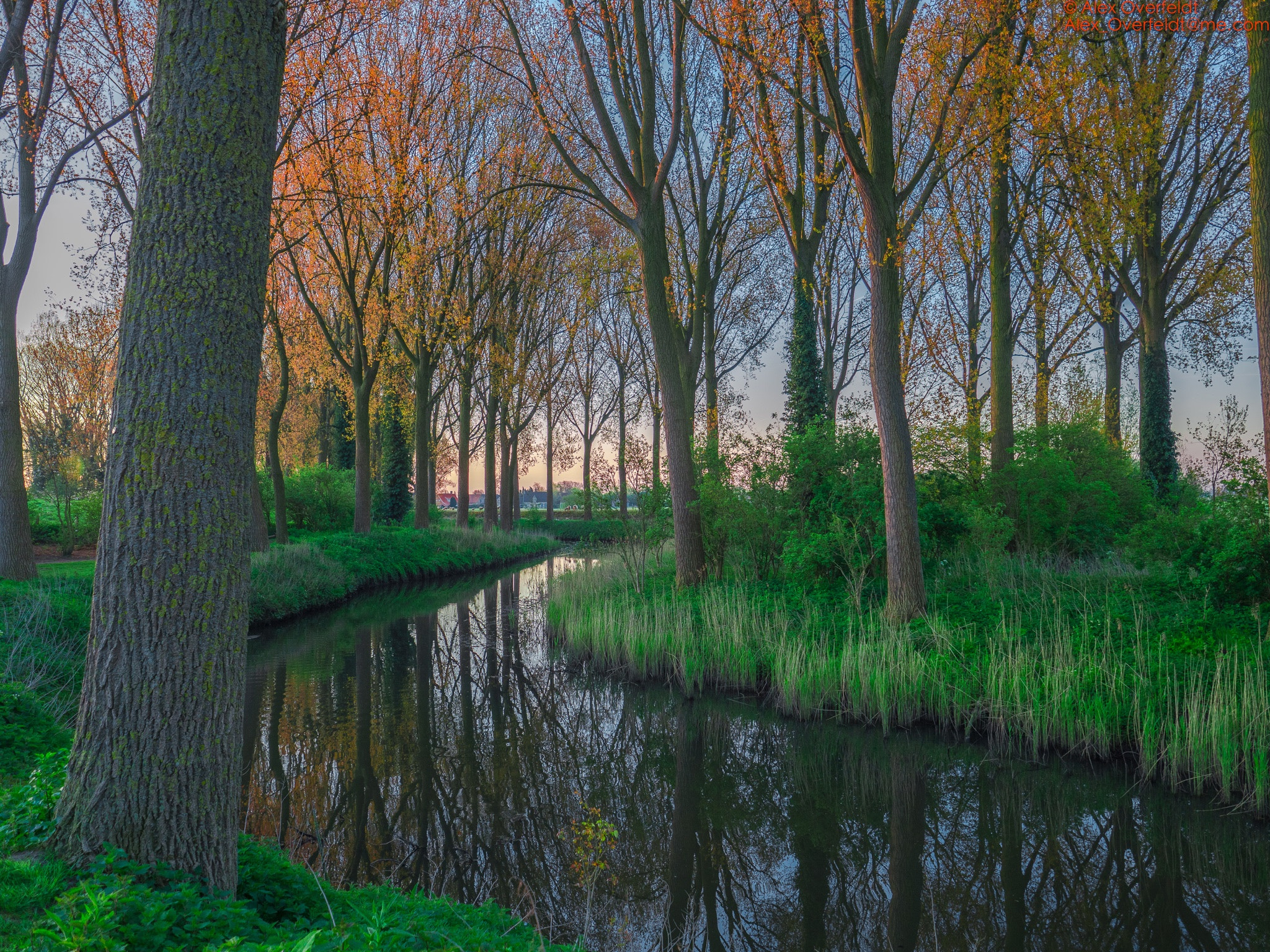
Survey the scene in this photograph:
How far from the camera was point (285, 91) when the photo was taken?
43.4ft

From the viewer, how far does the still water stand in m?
3.88

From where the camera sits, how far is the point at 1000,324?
13.4 m

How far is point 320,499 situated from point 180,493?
70.3 ft

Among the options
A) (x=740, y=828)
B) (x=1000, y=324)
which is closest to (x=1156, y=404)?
(x=1000, y=324)

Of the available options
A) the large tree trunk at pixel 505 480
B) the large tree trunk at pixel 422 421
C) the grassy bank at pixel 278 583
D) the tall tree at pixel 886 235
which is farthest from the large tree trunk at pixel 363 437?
the tall tree at pixel 886 235

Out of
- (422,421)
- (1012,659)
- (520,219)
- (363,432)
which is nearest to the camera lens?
(1012,659)

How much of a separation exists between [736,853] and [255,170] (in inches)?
184

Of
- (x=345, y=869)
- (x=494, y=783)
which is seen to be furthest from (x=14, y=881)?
(x=494, y=783)

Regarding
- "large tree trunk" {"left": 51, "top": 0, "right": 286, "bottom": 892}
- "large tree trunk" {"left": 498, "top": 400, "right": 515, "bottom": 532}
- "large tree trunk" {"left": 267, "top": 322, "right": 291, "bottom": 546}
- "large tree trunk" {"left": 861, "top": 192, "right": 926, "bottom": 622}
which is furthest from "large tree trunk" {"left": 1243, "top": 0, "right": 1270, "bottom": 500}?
"large tree trunk" {"left": 498, "top": 400, "right": 515, "bottom": 532}

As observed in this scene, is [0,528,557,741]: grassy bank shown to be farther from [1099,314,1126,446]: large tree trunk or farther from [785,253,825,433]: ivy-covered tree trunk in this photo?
[1099,314,1126,446]: large tree trunk

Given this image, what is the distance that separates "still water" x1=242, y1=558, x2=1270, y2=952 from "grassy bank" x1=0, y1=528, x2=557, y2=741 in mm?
1837

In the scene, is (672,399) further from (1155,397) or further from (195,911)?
(1155,397)

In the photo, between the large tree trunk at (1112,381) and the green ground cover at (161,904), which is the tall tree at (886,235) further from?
the large tree trunk at (1112,381)

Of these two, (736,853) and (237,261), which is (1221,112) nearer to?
(736,853)
